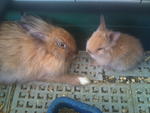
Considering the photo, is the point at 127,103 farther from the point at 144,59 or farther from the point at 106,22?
the point at 106,22

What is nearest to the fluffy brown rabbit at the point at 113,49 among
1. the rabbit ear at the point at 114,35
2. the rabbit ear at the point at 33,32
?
the rabbit ear at the point at 114,35

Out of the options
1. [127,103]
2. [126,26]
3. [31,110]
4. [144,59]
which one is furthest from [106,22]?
[31,110]

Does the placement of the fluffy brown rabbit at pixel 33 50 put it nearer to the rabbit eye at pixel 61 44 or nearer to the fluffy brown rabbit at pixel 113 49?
the rabbit eye at pixel 61 44

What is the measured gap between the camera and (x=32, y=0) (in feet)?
6.84

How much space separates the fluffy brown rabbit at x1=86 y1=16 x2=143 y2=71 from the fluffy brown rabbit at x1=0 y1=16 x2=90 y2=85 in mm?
146

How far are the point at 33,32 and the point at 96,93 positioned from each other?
519 mm

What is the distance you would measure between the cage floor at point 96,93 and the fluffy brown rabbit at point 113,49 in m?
0.08

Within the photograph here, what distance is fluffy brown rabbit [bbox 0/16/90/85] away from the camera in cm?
199

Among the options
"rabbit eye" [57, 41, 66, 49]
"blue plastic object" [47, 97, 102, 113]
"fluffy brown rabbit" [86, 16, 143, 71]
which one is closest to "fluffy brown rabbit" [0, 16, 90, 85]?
"rabbit eye" [57, 41, 66, 49]

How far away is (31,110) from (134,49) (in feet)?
2.34

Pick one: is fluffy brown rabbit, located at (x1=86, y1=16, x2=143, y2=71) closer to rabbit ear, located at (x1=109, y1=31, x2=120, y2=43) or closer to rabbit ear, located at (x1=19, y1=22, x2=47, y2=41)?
rabbit ear, located at (x1=109, y1=31, x2=120, y2=43)

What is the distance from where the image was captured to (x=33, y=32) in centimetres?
200

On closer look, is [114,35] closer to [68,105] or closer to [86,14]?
[86,14]

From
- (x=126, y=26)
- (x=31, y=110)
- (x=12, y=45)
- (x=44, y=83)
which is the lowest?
(x=31, y=110)
